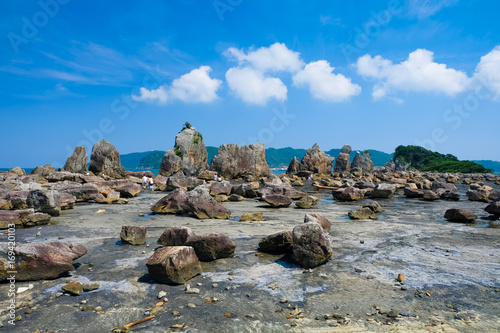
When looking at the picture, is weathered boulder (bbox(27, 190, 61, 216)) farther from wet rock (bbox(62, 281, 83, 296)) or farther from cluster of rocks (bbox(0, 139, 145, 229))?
wet rock (bbox(62, 281, 83, 296))

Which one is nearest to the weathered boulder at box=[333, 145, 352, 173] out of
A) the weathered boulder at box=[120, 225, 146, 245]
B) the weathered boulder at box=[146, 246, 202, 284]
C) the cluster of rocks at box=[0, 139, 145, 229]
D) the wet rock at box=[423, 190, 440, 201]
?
the wet rock at box=[423, 190, 440, 201]

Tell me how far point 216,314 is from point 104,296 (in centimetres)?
172

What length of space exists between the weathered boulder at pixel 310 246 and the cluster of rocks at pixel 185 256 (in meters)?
1.31

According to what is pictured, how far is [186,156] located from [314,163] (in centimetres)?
2089

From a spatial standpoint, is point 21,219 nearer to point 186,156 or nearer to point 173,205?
point 173,205

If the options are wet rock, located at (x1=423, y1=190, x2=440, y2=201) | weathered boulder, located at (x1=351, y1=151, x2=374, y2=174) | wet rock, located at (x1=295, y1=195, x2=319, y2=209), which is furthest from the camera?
weathered boulder, located at (x1=351, y1=151, x2=374, y2=174)

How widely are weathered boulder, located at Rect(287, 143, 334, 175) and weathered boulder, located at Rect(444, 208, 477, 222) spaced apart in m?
38.3

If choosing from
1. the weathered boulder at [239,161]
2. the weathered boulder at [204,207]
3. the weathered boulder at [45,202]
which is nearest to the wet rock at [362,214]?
the weathered boulder at [204,207]

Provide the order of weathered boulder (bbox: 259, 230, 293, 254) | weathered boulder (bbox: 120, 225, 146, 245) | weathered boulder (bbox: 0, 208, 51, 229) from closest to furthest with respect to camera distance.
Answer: weathered boulder (bbox: 259, 230, 293, 254) → weathered boulder (bbox: 120, 225, 146, 245) → weathered boulder (bbox: 0, 208, 51, 229)

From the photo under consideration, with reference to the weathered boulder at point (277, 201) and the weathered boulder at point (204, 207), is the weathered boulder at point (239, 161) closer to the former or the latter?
the weathered boulder at point (277, 201)

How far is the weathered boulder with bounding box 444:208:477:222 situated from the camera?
→ 1095 centimetres

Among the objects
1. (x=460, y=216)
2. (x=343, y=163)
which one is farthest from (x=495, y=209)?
(x=343, y=163)

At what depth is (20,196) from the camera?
11.5 m

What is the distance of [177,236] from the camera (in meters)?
6.68
